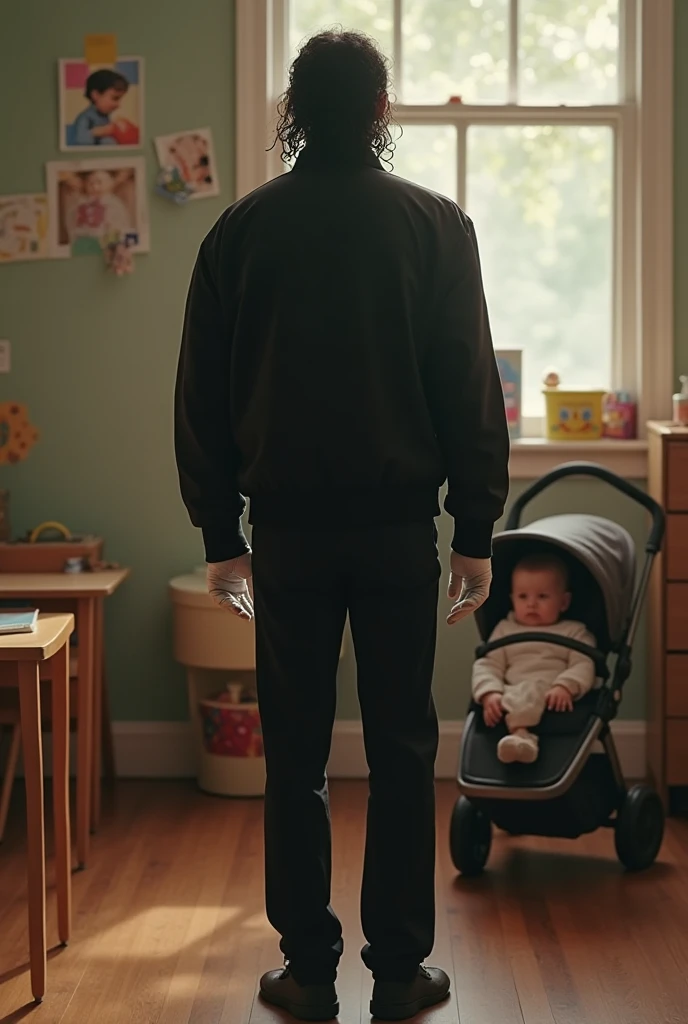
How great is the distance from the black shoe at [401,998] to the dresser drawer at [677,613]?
4.90 ft

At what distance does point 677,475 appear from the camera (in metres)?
3.67

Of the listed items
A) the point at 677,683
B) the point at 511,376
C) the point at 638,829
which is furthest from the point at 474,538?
the point at 511,376

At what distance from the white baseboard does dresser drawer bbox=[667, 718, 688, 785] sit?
41 centimetres

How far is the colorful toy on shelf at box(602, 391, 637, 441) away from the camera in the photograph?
409 centimetres

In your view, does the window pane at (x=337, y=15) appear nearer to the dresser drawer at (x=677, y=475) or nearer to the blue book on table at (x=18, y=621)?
the dresser drawer at (x=677, y=475)

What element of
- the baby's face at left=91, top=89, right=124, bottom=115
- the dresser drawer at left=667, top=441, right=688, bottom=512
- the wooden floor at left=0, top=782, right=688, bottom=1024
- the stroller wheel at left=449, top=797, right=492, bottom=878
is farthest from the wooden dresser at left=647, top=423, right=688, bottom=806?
the baby's face at left=91, top=89, right=124, bottom=115

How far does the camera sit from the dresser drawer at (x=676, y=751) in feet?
12.2

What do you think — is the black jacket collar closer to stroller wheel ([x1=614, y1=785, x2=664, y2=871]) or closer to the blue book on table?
the blue book on table

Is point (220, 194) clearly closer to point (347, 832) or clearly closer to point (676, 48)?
point (676, 48)

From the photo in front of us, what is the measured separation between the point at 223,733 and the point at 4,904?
3.26 feet

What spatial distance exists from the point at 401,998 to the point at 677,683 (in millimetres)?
1535

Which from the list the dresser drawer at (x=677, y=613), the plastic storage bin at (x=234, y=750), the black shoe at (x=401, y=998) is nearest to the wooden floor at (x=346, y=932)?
the black shoe at (x=401, y=998)

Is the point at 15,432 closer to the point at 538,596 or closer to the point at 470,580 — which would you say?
the point at 538,596

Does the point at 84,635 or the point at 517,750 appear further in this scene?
the point at 84,635
